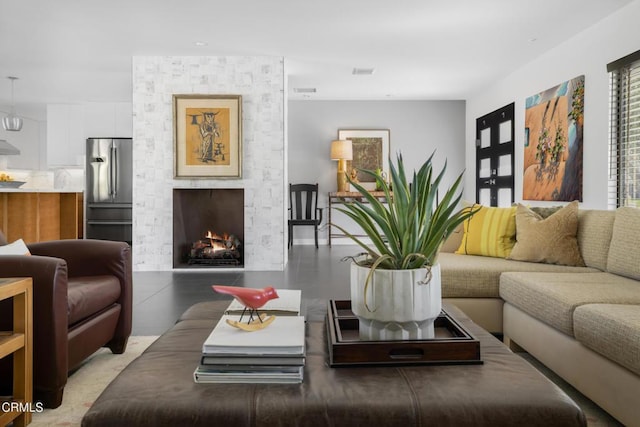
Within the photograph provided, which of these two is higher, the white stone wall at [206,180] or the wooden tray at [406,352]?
the white stone wall at [206,180]

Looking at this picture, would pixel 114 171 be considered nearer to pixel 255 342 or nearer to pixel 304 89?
pixel 304 89

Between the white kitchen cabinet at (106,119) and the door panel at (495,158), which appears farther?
the white kitchen cabinet at (106,119)

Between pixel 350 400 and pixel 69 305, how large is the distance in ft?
5.14

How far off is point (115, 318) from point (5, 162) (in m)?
8.92

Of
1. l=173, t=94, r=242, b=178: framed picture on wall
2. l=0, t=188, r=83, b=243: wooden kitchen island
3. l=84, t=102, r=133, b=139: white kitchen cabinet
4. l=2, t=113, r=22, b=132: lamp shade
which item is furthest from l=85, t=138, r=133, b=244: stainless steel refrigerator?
l=173, t=94, r=242, b=178: framed picture on wall

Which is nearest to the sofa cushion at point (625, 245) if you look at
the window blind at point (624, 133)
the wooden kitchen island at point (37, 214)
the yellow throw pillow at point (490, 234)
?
the yellow throw pillow at point (490, 234)

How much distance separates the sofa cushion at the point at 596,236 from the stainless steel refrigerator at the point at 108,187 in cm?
704

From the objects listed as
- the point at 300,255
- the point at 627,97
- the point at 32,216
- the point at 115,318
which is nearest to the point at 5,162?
the point at 32,216

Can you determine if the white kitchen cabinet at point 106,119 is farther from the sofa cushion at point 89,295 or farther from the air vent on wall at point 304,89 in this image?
the sofa cushion at point 89,295

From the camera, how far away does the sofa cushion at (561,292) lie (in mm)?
2170

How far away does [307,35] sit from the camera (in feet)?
16.4

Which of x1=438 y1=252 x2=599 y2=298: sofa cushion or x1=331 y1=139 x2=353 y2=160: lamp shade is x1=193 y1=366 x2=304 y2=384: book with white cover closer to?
x1=438 y1=252 x2=599 y2=298: sofa cushion

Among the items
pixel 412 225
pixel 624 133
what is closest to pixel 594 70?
pixel 624 133

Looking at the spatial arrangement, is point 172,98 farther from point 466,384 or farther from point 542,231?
point 466,384
